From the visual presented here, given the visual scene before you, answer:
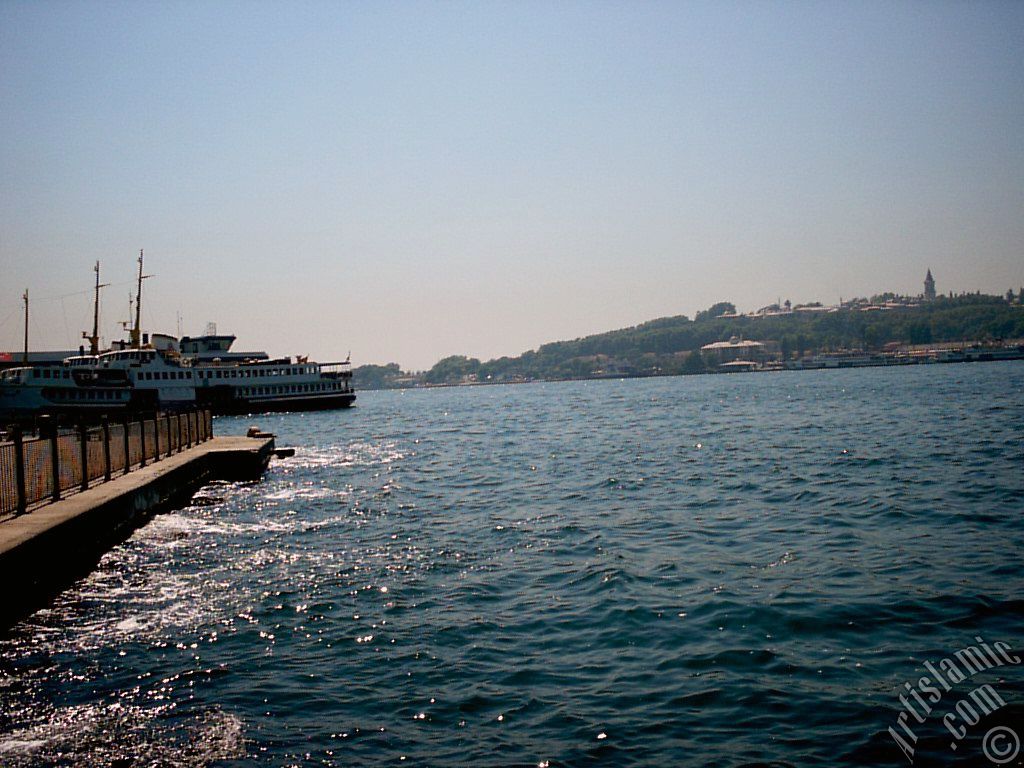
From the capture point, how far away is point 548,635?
33.2ft

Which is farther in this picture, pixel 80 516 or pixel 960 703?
pixel 80 516

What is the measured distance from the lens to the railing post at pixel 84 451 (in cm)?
1712

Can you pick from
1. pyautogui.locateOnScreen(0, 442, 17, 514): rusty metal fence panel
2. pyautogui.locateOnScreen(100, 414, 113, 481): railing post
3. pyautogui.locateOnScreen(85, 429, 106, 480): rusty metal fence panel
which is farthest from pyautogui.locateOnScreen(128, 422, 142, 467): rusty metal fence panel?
pyautogui.locateOnScreen(0, 442, 17, 514): rusty metal fence panel

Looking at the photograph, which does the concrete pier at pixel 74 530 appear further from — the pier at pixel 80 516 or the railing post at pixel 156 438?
the railing post at pixel 156 438

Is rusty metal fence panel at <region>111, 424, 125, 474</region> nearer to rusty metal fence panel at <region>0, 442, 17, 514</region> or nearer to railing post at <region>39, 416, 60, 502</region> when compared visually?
railing post at <region>39, 416, 60, 502</region>

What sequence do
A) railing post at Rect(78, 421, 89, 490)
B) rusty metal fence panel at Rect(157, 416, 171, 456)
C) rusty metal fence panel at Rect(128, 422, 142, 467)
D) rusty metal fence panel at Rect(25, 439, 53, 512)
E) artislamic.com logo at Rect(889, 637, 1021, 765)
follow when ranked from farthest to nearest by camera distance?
rusty metal fence panel at Rect(157, 416, 171, 456) → rusty metal fence panel at Rect(128, 422, 142, 467) → railing post at Rect(78, 421, 89, 490) → rusty metal fence panel at Rect(25, 439, 53, 512) → artislamic.com logo at Rect(889, 637, 1021, 765)

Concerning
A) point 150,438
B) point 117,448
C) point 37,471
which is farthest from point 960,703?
point 150,438

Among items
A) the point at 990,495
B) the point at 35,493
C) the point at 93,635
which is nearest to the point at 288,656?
the point at 93,635

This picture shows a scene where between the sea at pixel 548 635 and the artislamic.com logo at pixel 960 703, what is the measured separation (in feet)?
0.09

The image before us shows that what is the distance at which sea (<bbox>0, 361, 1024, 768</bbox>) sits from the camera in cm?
703

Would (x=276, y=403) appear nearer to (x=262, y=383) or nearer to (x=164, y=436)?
(x=262, y=383)

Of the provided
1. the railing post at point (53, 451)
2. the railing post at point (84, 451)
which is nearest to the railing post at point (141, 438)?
the railing post at point (84, 451)

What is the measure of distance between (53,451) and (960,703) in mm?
15176

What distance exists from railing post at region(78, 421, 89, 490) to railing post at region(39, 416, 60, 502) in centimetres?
137
